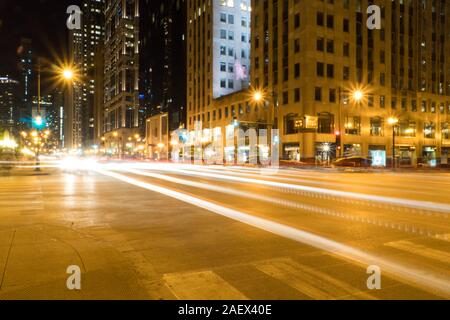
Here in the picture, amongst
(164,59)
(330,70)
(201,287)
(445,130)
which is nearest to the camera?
(201,287)

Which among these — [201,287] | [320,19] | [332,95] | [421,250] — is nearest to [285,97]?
[332,95]

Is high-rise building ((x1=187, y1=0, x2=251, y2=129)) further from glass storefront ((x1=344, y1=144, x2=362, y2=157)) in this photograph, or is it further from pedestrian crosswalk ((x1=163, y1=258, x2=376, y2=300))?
pedestrian crosswalk ((x1=163, y1=258, x2=376, y2=300))

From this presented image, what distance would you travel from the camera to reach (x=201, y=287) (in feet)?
16.2

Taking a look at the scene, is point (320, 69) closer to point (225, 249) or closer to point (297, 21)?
point (297, 21)

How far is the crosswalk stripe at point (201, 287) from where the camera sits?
466 cm

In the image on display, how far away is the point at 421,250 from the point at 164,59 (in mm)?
100662

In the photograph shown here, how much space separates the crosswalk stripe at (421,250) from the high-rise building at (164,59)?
8051cm

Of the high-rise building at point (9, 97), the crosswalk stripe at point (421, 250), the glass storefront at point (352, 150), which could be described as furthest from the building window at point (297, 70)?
the high-rise building at point (9, 97)

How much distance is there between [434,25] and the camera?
63156 mm

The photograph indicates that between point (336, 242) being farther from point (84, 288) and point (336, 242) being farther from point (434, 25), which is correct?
point (434, 25)

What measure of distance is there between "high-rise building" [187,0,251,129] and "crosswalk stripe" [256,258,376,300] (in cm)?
6463

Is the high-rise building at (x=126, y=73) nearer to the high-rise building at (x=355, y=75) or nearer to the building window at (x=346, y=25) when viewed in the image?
the high-rise building at (x=355, y=75)
